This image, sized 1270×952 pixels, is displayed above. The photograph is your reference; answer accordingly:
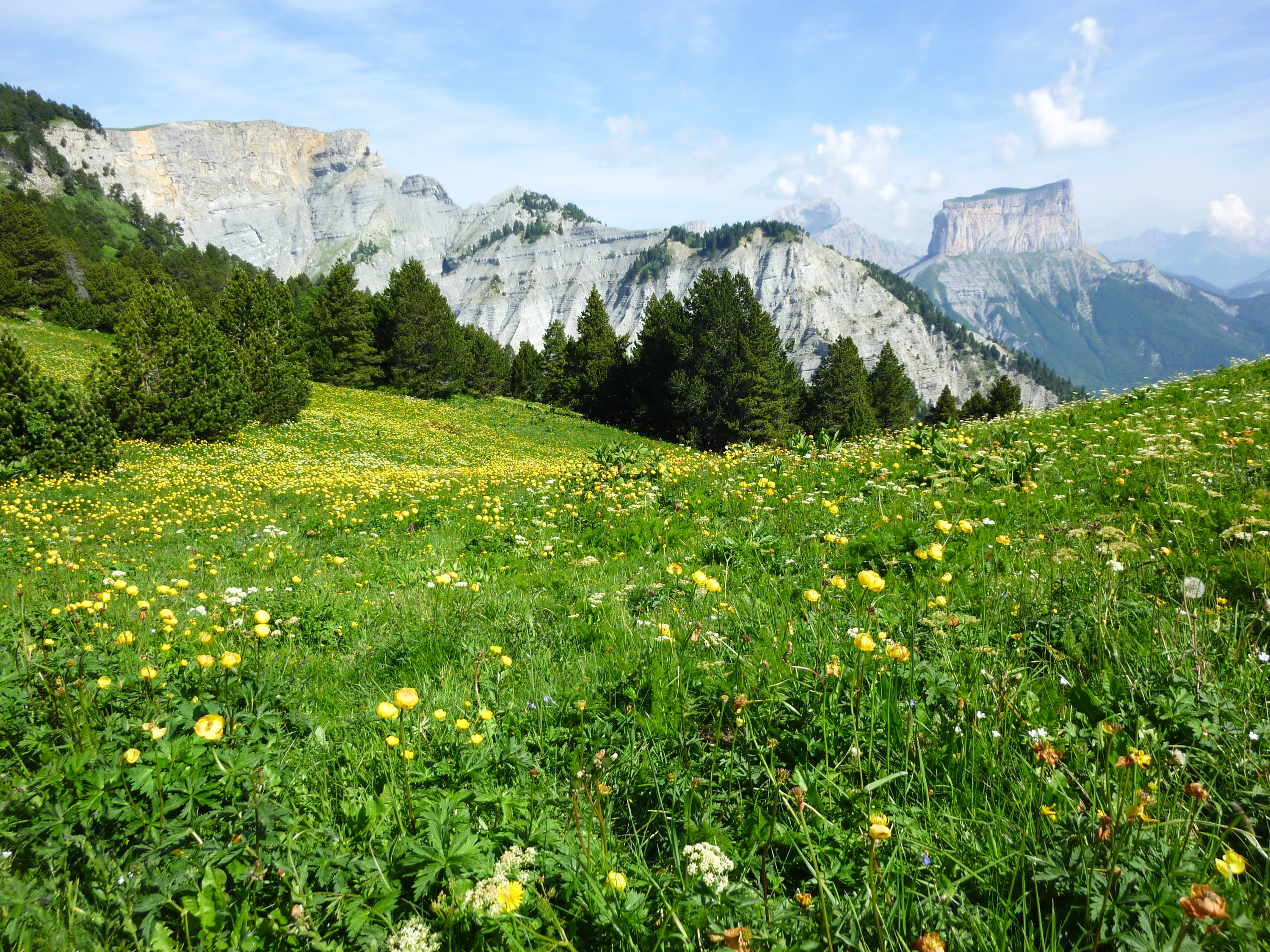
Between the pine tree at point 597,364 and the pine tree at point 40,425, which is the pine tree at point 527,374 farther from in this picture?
the pine tree at point 40,425

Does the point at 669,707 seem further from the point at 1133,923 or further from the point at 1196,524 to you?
the point at 1196,524

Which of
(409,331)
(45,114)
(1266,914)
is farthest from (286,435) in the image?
(45,114)

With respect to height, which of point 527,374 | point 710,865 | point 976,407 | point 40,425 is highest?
point 527,374

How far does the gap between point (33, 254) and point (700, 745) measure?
237ft

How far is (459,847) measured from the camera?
1760mm

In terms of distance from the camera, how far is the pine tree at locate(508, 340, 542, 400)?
56.7 m

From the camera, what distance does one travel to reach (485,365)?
51.3m

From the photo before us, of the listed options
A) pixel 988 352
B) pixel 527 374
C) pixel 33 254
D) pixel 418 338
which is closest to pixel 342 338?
pixel 418 338

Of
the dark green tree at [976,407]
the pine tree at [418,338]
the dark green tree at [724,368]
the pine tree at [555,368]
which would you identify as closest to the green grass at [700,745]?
the dark green tree at [724,368]

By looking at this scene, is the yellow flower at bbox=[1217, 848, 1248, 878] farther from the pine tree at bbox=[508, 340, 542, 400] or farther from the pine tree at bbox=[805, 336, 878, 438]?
the pine tree at bbox=[508, 340, 542, 400]

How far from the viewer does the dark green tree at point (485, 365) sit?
46469 millimetres

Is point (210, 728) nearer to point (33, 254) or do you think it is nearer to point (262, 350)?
point (262, 350)

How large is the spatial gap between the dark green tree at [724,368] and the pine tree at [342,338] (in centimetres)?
2105

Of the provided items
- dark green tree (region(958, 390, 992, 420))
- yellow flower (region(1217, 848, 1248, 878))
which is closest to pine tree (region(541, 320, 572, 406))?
dark green tree (region(958, 390, 992, 420))
